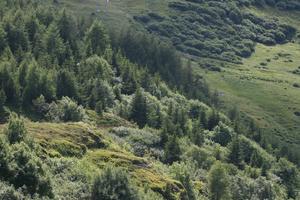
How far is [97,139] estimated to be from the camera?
98.8 metres

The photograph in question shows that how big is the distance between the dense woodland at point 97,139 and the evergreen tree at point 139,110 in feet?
0.90

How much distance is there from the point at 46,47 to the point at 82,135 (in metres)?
95.2

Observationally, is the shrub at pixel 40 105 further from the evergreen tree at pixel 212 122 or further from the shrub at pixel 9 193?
the shrub at pixel 9 193

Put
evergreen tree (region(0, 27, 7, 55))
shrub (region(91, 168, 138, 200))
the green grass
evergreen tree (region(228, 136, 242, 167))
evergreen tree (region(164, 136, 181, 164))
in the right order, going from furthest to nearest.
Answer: evergreen tree (region(0, 27, 7, 55)), evergreen tree (region(228, 136, 242, 167)), evergreen tree (region(164, 136, 181, 164)), the green grass, shrub (region(91, 168, 138, 200))

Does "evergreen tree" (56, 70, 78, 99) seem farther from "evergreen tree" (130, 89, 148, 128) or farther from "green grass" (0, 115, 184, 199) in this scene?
"green grass" (0, 115, 184, 199)

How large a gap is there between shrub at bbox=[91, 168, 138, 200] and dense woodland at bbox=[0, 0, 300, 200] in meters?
0.11

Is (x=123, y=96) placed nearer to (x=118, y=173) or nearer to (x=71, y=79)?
(x=71, y=79)

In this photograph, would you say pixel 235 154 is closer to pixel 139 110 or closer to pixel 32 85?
pixel 139 110

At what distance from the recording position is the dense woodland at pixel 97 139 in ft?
220

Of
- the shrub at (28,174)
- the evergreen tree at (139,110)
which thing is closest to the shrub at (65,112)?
the evergreen tree at (139,110)

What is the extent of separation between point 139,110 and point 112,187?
97131 millimetres

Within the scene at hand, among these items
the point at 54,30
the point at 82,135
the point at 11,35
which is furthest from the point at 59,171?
the point at 54,30

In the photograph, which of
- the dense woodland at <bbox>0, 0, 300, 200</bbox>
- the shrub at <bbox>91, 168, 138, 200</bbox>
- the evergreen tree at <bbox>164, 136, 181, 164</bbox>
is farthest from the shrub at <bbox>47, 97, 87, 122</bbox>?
the shrub at <bbox>91, 168, 138, 200</bbox>

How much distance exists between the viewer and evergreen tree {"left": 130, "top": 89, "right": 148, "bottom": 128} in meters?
163
